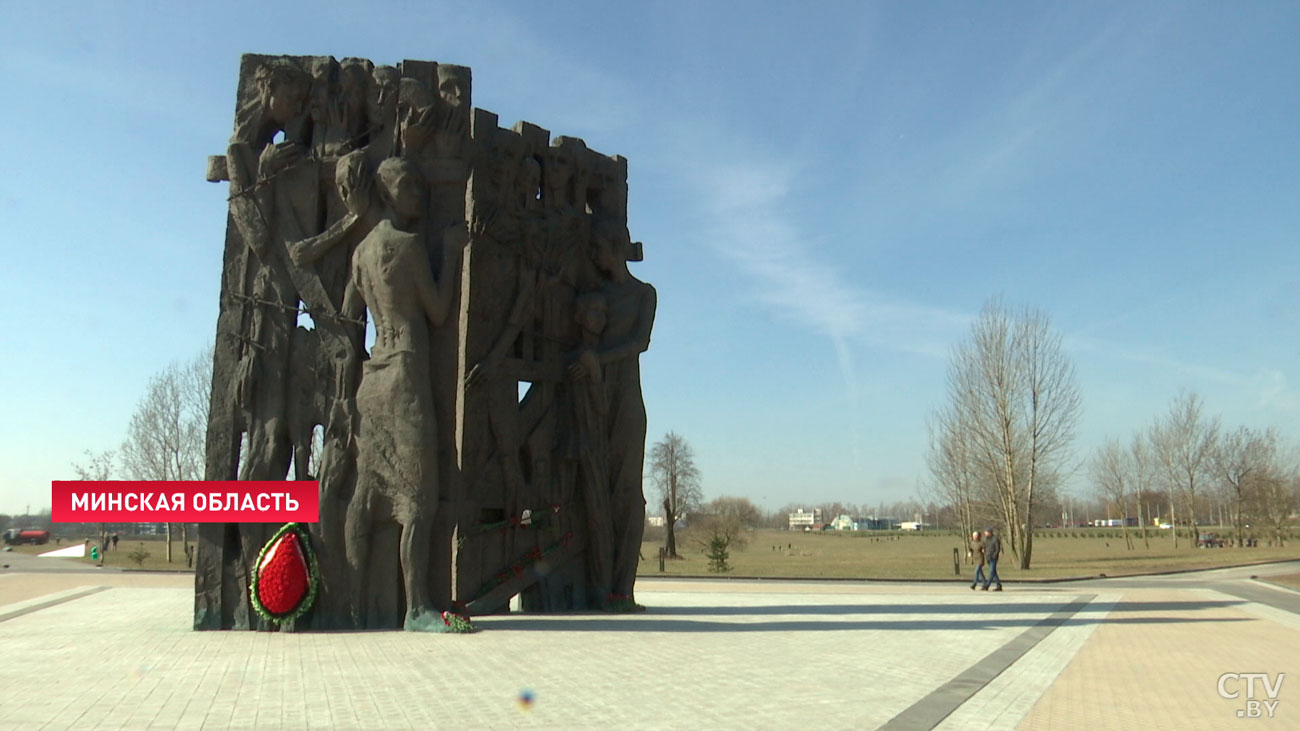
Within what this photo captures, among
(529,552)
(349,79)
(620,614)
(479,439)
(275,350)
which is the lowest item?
(620,614)

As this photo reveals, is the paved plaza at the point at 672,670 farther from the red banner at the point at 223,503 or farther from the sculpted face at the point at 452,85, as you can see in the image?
the sculpted face at the point at 452,85

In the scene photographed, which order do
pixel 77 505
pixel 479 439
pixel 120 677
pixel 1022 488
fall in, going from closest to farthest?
pixel 120 677 < pixel 77 505 < pixel 479 439 < pixel 1022 488

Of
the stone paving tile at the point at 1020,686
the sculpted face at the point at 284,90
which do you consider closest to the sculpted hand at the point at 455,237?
the sculpted face at the point at 284,90

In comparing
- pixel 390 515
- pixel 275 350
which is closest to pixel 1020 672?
pixel 390 515

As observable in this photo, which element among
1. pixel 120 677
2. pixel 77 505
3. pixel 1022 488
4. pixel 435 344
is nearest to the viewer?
pixel 120 677

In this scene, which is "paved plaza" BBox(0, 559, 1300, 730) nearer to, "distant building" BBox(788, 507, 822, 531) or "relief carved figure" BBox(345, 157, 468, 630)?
"relief carved figure" BBox(345, 157, 468, 630)

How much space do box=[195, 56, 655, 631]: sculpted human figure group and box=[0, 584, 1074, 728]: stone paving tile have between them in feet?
3.01

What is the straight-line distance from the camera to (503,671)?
327 inches

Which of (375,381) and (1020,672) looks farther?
(375,381)

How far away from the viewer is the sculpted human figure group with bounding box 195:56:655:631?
11.3 metres

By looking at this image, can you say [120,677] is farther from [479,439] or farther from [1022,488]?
[1022,488]

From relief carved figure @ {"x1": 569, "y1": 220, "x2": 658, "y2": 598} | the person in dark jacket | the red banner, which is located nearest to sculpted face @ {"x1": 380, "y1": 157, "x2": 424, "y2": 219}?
relief carved figure @ {"x1": 569, "y1": 220, "x2": 658, "y2": 598}

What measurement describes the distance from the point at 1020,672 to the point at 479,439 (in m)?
7.42

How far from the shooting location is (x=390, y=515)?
37.1ft
